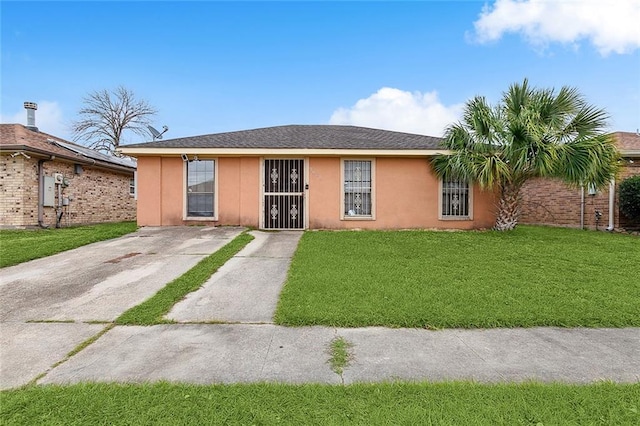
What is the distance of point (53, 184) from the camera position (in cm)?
1105

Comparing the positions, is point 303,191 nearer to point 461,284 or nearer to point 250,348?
point 461,284

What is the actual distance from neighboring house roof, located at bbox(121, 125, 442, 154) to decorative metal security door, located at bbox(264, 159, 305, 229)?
2.28 ft

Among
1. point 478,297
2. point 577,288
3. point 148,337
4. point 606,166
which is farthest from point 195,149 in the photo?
point 606,166

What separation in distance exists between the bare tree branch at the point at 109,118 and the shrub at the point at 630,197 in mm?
31441

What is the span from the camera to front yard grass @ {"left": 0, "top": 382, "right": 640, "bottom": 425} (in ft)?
5.96

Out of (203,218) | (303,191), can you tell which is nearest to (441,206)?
(303,191)

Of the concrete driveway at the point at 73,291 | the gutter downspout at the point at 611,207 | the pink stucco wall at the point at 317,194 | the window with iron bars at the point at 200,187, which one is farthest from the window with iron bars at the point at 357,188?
the gutter downspout at the point at 611,207

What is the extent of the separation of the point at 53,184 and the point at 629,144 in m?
21.9

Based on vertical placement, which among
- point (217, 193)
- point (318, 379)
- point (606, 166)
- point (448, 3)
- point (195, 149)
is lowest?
point (318, 379)

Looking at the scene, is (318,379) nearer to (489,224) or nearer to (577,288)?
(577,288)

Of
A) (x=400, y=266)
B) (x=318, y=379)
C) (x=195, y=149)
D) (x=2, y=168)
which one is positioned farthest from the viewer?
(x=2, y=168)

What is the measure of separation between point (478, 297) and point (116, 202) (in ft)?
50.9

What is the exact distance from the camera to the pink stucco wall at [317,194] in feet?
32.4

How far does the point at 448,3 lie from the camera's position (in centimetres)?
Answer: 1028
